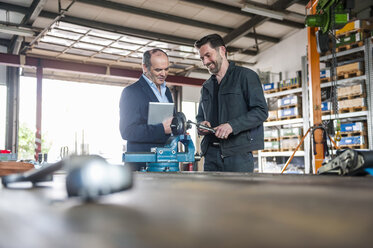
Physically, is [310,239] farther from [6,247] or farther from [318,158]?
[318,158]

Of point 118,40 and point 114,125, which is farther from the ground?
point 118,40

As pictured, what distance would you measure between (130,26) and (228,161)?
30.2ft

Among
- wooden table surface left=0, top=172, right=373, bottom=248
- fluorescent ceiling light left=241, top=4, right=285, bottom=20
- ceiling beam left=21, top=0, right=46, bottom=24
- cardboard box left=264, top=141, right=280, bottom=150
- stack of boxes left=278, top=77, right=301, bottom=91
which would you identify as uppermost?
ceiling beam left=21, top=0, right=46, bottom=24

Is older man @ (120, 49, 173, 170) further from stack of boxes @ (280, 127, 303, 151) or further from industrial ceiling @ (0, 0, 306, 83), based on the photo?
stack of boxes @ (280, 127, 303, 151)

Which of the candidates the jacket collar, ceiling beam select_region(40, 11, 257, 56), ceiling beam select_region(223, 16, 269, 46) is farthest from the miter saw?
ceiling beam select_region(223, 16, 269, 46)

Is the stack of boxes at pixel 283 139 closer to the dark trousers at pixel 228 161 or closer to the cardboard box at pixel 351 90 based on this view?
the cardboard box at pixel 351 90

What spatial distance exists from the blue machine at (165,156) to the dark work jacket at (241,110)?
275 mm

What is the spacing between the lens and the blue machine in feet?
7.89

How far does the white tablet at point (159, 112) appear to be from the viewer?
2.69 m

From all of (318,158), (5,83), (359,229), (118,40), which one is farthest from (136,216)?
(5,83)

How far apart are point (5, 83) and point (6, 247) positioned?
1298 centimetres

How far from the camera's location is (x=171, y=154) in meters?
2.47

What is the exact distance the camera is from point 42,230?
1.10 feet

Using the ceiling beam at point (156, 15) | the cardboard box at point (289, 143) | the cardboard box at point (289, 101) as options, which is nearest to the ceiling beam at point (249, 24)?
the ceiling beam at point (156, 15)
